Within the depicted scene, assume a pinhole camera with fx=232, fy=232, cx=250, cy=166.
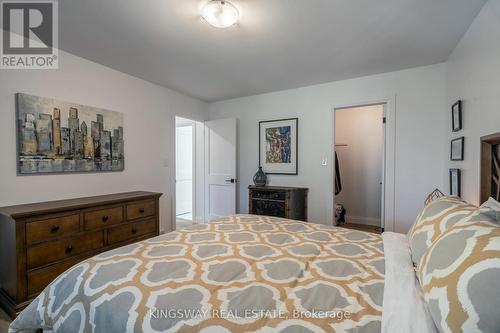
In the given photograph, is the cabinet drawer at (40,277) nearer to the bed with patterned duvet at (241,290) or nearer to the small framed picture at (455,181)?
the bed with patterned duvet at (241,290)

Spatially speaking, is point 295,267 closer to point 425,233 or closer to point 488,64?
point 425,233

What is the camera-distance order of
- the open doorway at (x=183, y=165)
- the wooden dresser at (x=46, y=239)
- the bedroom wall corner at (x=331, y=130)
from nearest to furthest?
the wooden dresser at (x=46, y=239) < the bedroom wall corner at (x=331, y=130) < the open doorway at (x=183, y=165)

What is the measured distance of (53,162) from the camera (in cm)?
239

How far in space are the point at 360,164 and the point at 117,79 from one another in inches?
171

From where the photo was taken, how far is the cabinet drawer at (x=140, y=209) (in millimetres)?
2654

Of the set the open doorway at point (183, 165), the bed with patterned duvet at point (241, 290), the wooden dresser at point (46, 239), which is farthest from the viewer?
the open doorway at point (183, 165)

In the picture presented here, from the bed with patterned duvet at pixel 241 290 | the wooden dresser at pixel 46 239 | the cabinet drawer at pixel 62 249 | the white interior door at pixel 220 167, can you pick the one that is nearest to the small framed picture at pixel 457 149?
the bed with patterned duvet at pixel 241 290

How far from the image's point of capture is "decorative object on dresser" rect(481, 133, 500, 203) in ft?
5.01

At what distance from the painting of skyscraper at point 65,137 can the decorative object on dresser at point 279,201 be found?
199 centimetres

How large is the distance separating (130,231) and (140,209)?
0.26m

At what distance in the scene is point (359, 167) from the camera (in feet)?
15.0

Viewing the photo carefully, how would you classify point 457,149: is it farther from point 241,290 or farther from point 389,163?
point 241,290

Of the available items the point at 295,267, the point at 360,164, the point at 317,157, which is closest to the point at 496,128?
the point at 295,267

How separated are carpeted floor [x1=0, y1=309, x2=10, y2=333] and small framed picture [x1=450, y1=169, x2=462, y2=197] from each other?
13.1 ft
